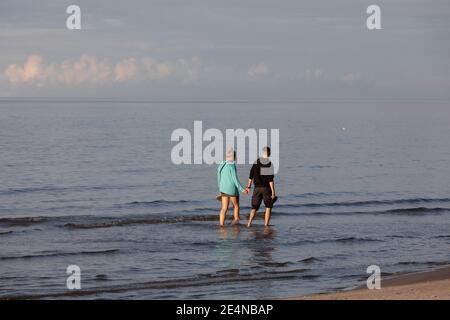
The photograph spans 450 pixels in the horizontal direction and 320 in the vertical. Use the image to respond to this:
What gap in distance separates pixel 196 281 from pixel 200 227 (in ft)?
19.9

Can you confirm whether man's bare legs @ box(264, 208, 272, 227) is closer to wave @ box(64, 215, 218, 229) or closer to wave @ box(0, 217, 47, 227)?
wave @ box(64, 215, 218, 229)

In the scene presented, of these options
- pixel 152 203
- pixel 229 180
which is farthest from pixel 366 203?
pixel 229 180

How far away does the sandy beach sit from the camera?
11.5m

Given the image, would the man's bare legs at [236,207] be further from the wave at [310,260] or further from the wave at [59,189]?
the wave at [59,189]

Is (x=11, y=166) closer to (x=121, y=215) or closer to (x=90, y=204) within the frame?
(x=90, y=204)

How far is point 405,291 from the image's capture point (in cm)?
1210

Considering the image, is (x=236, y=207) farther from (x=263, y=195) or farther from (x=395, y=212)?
(x=395, y=212)

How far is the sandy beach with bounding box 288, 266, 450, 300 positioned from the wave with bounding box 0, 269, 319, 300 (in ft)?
5.40

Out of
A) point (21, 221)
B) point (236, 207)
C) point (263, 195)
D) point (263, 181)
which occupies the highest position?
point (263, 181)

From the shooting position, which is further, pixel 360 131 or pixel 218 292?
pixel 360 131

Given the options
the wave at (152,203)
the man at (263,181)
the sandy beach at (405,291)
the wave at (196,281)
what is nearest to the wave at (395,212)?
the wave at (152,203)
